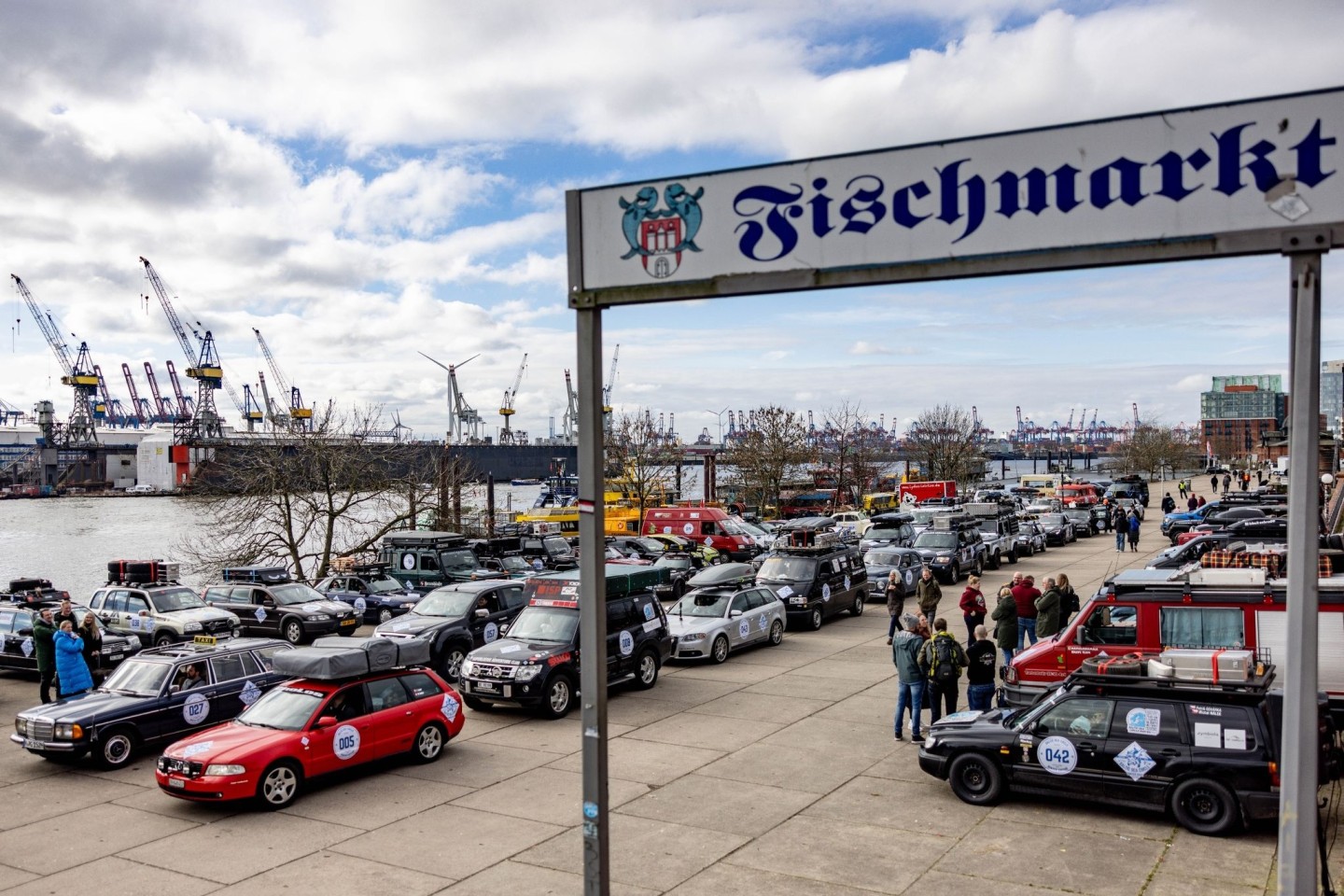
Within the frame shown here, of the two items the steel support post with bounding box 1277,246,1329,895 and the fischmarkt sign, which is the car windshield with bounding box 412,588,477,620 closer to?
the fischmarkt sign

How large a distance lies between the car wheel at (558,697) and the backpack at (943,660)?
18.7 feet

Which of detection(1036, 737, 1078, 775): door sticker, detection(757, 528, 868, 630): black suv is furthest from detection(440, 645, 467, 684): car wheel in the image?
detection(1036, 737, 1078, 775): door sticker

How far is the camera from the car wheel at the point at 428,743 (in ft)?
42.5

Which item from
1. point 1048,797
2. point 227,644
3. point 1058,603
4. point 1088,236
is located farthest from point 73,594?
point 1088,236

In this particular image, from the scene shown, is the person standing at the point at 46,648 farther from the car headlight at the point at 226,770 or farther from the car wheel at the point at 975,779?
the car wheel at the point at 975,779

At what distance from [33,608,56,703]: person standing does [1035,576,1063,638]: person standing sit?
1573cm

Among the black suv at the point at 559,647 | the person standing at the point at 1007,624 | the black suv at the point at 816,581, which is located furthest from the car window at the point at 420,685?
the black suv at the point at 816,581

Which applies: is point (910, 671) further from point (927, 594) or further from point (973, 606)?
point (927, 594)

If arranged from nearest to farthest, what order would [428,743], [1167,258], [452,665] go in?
[1167,258], [428,743], [452,665]

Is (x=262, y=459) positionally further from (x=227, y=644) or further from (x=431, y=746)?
(x=431, y=746)

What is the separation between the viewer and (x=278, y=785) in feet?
Result: 37.1

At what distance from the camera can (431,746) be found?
→ 43.0 feet

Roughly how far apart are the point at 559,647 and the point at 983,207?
12271 millimetres

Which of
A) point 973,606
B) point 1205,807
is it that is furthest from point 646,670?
point 1205,807
